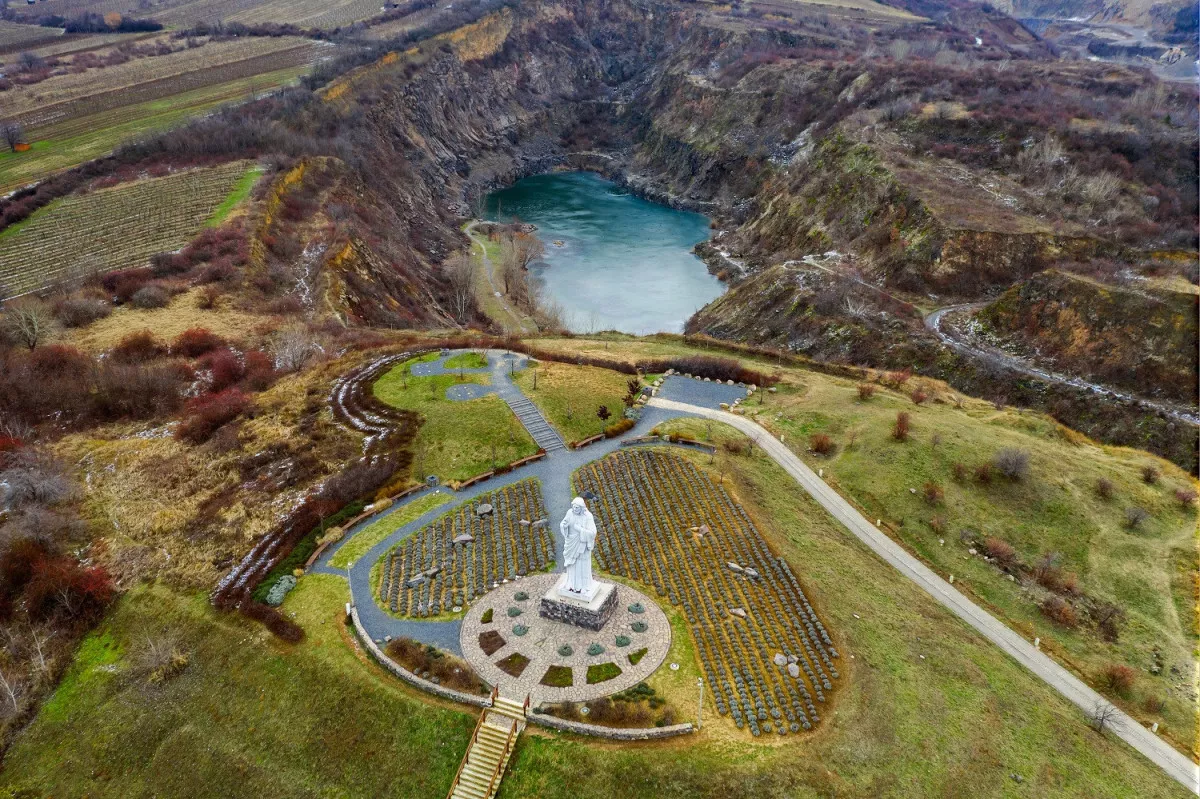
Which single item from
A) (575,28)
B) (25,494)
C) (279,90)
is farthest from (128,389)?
(575,28)

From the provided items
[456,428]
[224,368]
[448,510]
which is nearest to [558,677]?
[448,510]

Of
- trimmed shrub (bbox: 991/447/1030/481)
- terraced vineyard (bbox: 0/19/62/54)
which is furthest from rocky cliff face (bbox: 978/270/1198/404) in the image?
terraced vineyard (bbox: 0/19/62/54)

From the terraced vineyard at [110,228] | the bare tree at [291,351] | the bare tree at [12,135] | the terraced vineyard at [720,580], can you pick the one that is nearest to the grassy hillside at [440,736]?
the terraced vineyard at [720,580]

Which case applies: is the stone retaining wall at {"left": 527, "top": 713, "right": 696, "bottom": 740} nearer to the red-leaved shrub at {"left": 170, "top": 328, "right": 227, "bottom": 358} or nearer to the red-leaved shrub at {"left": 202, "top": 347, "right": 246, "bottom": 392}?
the red-leaved shrub at {"left": 202, "top": 347, "right": 246, "bottom": 392}

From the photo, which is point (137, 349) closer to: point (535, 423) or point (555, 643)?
point (535, 423)

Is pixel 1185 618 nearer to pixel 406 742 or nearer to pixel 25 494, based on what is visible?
pixel 406 742
